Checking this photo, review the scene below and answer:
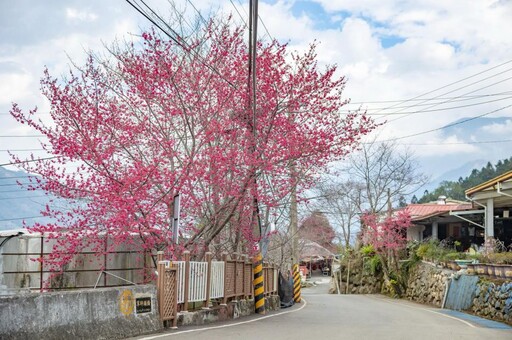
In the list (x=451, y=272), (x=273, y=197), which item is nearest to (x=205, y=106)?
(x=273, y=197)

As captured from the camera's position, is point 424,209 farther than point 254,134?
Yes

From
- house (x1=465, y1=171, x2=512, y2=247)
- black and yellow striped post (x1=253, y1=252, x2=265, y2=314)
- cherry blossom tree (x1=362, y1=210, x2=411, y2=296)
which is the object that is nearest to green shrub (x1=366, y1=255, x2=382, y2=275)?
cherry blossom tree (x1=362, y1=210, x2=411, y2=296)

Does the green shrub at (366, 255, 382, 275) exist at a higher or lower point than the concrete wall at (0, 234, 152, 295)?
lower

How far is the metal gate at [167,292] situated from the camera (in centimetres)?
1275

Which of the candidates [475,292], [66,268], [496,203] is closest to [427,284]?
[496,203]

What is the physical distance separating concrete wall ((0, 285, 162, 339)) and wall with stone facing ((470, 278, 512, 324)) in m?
11.9

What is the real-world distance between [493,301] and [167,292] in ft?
41.6

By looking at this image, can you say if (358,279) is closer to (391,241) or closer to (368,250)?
(368,250)

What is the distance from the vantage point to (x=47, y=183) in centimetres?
1436

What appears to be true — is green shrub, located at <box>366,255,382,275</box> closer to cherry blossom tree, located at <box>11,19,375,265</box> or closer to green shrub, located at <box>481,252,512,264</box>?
green shrub, located at <box>481,252,512,264</box>

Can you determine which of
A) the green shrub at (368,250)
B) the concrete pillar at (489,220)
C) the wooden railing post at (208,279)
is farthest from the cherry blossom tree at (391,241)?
Result: the wooden railing post at (208,279)

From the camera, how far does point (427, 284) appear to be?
104 ft

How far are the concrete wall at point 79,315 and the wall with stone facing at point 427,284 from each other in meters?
19.6

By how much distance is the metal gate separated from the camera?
12750 millimetres
